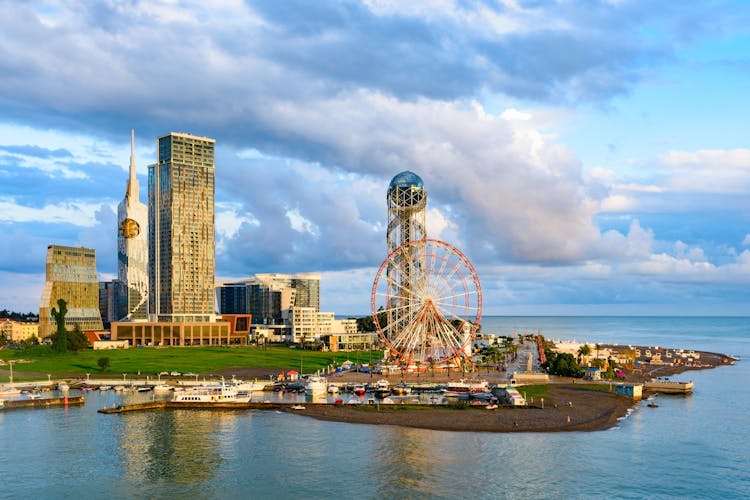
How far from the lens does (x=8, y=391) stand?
12594 cm

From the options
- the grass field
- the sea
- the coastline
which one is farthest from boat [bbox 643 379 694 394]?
the grass field

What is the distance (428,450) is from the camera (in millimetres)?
82125

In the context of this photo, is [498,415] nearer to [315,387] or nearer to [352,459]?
[352,459]

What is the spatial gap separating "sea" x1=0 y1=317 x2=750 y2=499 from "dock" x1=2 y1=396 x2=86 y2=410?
30.2ft

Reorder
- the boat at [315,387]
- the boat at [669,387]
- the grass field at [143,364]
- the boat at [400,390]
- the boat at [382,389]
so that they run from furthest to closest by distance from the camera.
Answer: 1. the grass field at [143,364]
2. the boat at [669,387]
3. the boat at [400,390]
4. the boat at [382,389]
5. the boat at [315,387]

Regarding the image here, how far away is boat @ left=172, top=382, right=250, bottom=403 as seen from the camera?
389 ft

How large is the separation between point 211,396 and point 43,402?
27.5 meters

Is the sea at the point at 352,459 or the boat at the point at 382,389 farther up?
the boat at the point at 382,389

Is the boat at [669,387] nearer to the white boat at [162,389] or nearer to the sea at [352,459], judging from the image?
the sea at [352,459]

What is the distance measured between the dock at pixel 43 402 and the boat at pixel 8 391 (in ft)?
22.4

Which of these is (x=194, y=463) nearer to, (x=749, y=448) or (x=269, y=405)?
(x=269, y=405)

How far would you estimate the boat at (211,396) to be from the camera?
4670 inches

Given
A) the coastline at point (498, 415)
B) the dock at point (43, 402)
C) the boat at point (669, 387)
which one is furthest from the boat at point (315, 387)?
the boat at point (669, 387)

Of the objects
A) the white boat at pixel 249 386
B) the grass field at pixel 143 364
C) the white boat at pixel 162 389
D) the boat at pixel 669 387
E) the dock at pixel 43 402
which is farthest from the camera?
the grass field at pixel 143 364
